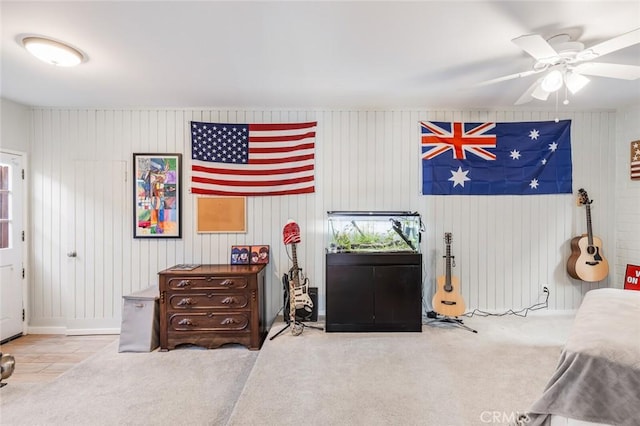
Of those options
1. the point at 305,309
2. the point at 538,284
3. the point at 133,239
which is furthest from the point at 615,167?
the point at 133,239

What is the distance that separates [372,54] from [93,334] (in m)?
4.13

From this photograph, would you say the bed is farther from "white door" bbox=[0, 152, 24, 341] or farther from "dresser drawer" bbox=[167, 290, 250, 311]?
"white door" bbox=[0, 152, 24, 341]

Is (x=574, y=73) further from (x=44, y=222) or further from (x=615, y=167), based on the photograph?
(x=44, y=222)

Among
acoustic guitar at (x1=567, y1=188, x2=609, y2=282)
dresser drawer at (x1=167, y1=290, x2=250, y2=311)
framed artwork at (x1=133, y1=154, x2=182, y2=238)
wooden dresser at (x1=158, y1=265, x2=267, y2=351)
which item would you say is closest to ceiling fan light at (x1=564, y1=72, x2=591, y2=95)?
acoustic guitar at (x1=567, y1=188, x2=609, y2=282)

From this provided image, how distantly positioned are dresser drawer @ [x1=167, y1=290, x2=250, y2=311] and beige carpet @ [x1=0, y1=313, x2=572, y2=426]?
16.6 inches

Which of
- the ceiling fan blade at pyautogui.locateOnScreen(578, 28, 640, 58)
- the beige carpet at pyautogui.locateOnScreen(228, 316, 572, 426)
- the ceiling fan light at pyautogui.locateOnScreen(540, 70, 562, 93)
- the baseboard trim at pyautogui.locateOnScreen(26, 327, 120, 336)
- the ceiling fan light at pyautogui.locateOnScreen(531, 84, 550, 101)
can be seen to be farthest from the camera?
the baseboard trim at pyautogui.locateOnScreen(26, 327, 120, 336)

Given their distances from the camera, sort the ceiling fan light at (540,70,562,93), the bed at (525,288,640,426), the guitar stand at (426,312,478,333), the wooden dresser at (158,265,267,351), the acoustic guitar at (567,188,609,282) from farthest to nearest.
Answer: the acoustic guitar at (567,188,609,282) < the guitar stand at (426,312,478,333) < the wooden dresser at (158,265,267,351) < the ceiling fan light at (540,70,562,93) < the bed at (525,288,640,426)

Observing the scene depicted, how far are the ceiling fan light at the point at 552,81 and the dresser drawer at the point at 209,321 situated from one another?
9.85 feet

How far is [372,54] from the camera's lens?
231 cm

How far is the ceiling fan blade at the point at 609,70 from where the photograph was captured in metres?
1.92

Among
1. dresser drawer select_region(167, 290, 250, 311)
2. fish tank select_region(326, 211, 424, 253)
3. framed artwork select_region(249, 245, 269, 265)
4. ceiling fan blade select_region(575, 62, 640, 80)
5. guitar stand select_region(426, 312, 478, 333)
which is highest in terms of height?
ceiling fan blade select_region(575, 62, 640, 80)

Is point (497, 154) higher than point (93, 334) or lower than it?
higher

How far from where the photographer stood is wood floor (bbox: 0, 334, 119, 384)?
8.76ft

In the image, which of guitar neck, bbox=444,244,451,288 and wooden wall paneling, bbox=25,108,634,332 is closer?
guitar neck, bbox=444,244,451,288
